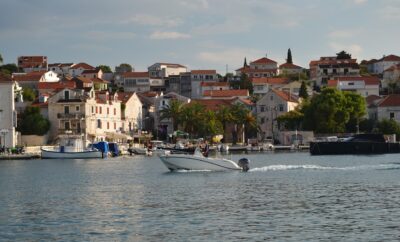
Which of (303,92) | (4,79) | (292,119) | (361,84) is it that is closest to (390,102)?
(292,119)

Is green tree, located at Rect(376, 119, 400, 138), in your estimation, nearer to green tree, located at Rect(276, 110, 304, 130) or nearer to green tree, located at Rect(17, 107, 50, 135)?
green tree, located at Rect(276, 110, 304, 130)

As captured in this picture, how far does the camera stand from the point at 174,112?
13550cm

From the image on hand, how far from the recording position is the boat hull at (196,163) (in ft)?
207

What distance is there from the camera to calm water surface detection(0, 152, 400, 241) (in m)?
31.4

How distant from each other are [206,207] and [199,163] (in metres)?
23.8

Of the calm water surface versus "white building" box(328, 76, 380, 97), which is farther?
"white building" box(328, 76, 380, 97)

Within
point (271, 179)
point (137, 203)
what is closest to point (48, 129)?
point (271, 179)

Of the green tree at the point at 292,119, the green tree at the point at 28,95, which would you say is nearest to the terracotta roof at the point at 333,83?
the green tree at the point at 292,119

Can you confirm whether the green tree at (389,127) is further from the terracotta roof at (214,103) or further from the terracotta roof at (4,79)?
the terracotta roof at (4,79)

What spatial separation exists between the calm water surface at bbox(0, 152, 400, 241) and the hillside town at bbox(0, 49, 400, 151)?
192 ft

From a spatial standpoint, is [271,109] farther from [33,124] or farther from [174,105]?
[33,124]

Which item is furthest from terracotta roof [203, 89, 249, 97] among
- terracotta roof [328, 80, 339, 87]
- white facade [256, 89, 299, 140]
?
terracotta roof [328, 80, 339, 87]

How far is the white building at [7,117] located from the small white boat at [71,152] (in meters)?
9.10

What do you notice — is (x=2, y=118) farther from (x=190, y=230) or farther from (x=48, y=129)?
(x=190, y=230)
